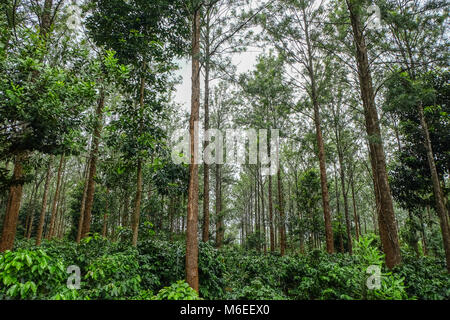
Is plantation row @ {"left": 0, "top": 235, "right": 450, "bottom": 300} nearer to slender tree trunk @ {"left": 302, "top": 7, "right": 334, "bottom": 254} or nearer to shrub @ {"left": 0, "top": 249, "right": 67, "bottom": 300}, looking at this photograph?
shrub @ {"left": 0, "top": 249, "right": 67, "bottom": 300}

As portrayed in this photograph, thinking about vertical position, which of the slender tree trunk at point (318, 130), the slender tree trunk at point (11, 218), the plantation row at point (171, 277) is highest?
the slender tree trunk at point (318, 130)

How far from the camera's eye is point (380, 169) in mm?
6480

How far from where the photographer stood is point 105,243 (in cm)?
612

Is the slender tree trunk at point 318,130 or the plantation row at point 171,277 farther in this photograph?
the slender tree trunk at point 318,130

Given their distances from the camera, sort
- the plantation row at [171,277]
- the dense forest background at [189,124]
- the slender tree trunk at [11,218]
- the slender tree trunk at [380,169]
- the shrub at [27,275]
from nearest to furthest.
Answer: the shrub at [27,275] → the plantation row at [171,277] → the dense forest background at [189,124] → the slender tree trunk at [11,218] → the slender tree trunk at [380,169]

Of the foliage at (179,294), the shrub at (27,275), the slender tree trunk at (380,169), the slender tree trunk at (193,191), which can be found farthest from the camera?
the slender tree trunk at (380,169)

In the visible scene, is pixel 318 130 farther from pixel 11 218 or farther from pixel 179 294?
pixel 11 218

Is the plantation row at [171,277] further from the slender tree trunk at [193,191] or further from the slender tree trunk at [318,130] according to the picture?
the slender tree trunk at [318,130]

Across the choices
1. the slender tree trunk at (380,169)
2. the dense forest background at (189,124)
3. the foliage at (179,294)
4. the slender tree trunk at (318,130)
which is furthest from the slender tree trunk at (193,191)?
the slender tree trunk at (318,130)

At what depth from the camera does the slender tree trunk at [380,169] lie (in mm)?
5977

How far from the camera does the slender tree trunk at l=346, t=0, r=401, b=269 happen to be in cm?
598

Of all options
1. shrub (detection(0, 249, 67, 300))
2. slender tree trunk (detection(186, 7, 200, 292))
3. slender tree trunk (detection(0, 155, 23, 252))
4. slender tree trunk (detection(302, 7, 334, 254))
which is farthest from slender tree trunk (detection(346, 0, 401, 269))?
slender tree trunk (detection(0, 155, 23, 252))

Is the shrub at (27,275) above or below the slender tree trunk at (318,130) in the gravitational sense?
below
